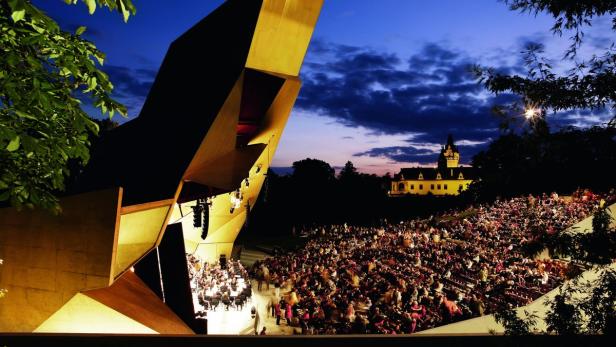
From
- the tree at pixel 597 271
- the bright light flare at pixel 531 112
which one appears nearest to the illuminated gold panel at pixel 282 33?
the bright light flare at pixel 531 112

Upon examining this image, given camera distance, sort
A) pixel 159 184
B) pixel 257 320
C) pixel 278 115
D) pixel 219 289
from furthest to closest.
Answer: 1. pixel 278 115
2. pixel 219 289
3. pixel 257 320
4. pixel 159 184

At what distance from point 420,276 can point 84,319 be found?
10.8 m

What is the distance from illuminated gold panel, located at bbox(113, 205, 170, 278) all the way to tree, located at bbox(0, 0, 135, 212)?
4.84m

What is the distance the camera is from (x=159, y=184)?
10477 millimetres

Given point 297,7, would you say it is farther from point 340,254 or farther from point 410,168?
point 410,168

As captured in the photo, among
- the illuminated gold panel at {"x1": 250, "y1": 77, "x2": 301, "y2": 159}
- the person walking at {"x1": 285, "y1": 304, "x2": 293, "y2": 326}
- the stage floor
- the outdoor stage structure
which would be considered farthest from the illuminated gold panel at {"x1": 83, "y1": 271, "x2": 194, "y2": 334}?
the illuminated gold panel at {"x1": 250, "y1": 77, "x2": 301, "y2": 159}

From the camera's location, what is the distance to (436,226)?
85.7ft

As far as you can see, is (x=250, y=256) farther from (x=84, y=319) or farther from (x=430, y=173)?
(x=430, y=173)

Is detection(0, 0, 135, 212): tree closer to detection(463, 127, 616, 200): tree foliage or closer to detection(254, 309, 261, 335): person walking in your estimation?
detection(463, 127, 616, 200): tree foliage

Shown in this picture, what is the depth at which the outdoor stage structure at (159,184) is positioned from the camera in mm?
7578

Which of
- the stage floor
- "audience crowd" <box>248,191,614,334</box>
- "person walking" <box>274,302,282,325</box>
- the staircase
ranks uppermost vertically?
"audience crowd" <box>248,191,614,334</box>

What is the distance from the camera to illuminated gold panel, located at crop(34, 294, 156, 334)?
25.1ft

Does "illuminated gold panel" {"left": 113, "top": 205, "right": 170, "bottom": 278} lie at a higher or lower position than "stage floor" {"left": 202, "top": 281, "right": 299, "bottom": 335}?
higher

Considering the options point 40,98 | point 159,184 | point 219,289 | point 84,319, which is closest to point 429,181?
point 219,289
